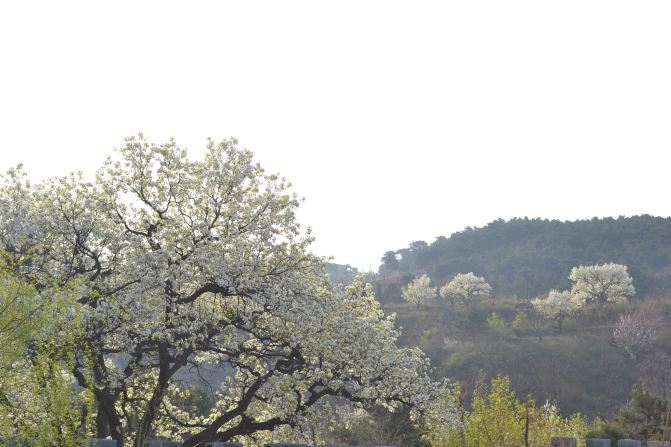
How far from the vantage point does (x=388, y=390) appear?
15039 mm

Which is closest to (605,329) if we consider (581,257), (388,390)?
(581,257)

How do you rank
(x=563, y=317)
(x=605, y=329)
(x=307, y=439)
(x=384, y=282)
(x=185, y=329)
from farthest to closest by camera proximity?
1. (x=384, y=282)
2. (x=563, y=317)
3. (x=605, y=329)
4. (x=307, y=439)
5. (x=185, y=329)

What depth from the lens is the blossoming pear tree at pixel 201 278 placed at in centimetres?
1405

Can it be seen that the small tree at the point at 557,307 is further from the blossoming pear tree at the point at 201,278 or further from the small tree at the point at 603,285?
the blossoming pear tree at the point at 201,278

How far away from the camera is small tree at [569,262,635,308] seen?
74250mm

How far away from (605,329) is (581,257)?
4829 cm

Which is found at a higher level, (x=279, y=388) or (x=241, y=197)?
(x=241, y=197)

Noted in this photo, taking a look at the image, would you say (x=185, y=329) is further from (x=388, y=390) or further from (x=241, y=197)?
(x=388, y=390)

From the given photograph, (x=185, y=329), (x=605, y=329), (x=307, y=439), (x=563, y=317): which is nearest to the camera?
(x=185, y=329)

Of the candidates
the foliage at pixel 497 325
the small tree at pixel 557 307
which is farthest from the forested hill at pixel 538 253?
the foliage at pixel 497 325

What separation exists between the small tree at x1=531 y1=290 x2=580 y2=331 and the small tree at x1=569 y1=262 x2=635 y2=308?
70.8 inches

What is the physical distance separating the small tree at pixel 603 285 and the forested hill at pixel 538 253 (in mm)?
16913

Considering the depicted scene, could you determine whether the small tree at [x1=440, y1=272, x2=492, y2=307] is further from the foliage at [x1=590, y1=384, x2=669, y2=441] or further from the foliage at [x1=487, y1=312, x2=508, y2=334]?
the foliage at [x1=590, y1=384, x2=669, y2=441]

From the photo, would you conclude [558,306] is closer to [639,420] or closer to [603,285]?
[603,285]
